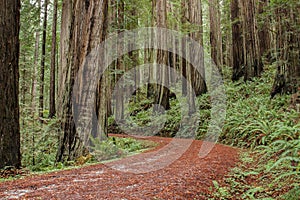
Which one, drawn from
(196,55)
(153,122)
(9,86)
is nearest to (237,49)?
(196,55)

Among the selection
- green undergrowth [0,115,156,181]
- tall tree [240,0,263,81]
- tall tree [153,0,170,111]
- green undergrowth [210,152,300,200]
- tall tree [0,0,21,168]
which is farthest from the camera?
tall tree [153,0,170,111]

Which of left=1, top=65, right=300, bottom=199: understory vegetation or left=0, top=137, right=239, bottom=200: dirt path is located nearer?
left=0, top=137, right=239, bottom=200: dirt path

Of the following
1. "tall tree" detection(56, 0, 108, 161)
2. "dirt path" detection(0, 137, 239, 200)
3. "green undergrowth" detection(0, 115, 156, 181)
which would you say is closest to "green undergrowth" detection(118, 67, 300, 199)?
"dirt path" detection(0, 137, 239, 200)

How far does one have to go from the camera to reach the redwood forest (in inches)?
144

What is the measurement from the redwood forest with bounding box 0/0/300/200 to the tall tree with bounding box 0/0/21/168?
0.02m

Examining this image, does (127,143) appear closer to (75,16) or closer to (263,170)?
(75,16)

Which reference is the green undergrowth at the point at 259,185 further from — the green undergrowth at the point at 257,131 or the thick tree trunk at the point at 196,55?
the thick tree trunk at the point at 196,55

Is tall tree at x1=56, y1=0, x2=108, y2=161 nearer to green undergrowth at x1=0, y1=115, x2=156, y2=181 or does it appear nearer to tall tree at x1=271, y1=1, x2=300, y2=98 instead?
green undergrowth at x1=0, y1=115, x2=156, y2=181

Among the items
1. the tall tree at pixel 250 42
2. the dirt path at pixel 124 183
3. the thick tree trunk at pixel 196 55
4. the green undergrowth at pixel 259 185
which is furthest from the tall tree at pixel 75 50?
the tall tree at pixel 250 42

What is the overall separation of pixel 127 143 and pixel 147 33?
13042 mm

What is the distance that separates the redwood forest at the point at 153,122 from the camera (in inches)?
144

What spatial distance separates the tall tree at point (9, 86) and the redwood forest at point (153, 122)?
2 centimetres

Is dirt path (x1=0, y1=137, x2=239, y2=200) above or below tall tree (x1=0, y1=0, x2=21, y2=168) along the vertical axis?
below

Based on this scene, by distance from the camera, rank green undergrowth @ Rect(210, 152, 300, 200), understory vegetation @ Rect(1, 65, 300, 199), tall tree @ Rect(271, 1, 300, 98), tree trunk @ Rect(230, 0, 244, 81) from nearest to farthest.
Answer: green undergrowth @ Rect(210, 152, 300, 200) < understory vegetation @ Rect(1, 65, 300, 199) < tall tree @ Rect(271, 1, 300, 98) < tree trunk @ Rect(230, 0, 244, 81)
